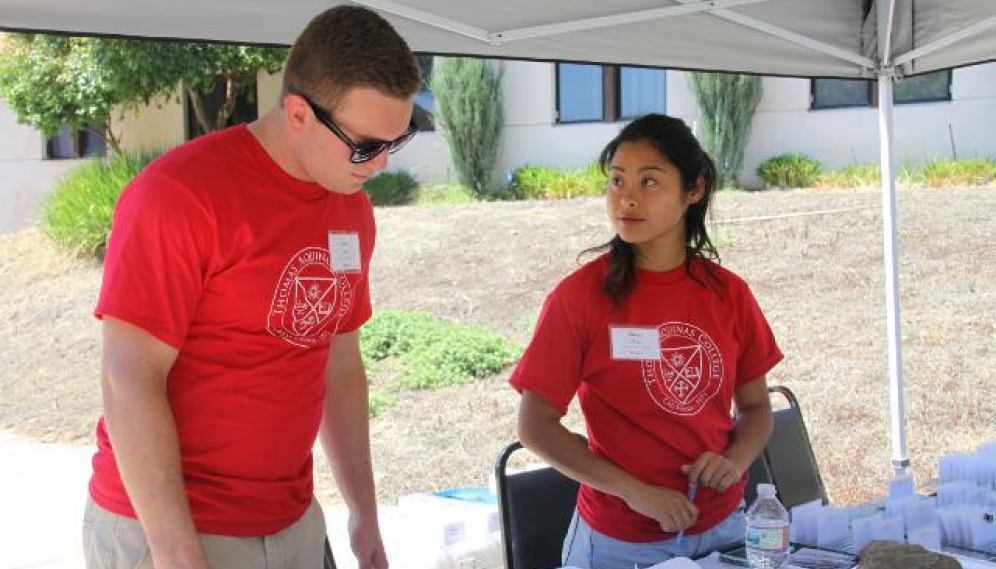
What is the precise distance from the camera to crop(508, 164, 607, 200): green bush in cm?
1495

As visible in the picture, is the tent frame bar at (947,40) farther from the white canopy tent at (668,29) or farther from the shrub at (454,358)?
the shrub at (454,358)

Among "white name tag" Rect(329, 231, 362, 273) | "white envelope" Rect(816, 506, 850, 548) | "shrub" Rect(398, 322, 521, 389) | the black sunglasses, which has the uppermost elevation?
the black sunglasses

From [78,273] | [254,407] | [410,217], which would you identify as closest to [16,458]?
[78,273]

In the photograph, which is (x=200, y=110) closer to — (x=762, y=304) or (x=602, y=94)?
(x=602, y=94)

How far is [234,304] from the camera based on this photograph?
181 centimetres

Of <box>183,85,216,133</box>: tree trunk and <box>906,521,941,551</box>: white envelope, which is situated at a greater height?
<box>183,85,216,133</box>: tree trunk

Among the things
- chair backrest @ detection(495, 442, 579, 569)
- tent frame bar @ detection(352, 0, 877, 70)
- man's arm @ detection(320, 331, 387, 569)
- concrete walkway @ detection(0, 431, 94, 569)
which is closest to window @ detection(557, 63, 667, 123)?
concrete walkway @ detection(0, 431, 94, 569)

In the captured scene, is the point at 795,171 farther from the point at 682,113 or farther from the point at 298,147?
the point at 298,147

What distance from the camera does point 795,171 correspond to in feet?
48.7

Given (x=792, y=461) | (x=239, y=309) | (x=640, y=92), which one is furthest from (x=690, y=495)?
(x=640, y=92)

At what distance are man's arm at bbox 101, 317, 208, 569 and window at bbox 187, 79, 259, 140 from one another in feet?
49.1

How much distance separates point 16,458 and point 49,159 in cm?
1006

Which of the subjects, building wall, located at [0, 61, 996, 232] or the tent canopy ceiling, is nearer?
the tent canopy ceiling

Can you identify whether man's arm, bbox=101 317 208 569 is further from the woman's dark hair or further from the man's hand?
the woman's dark hair
